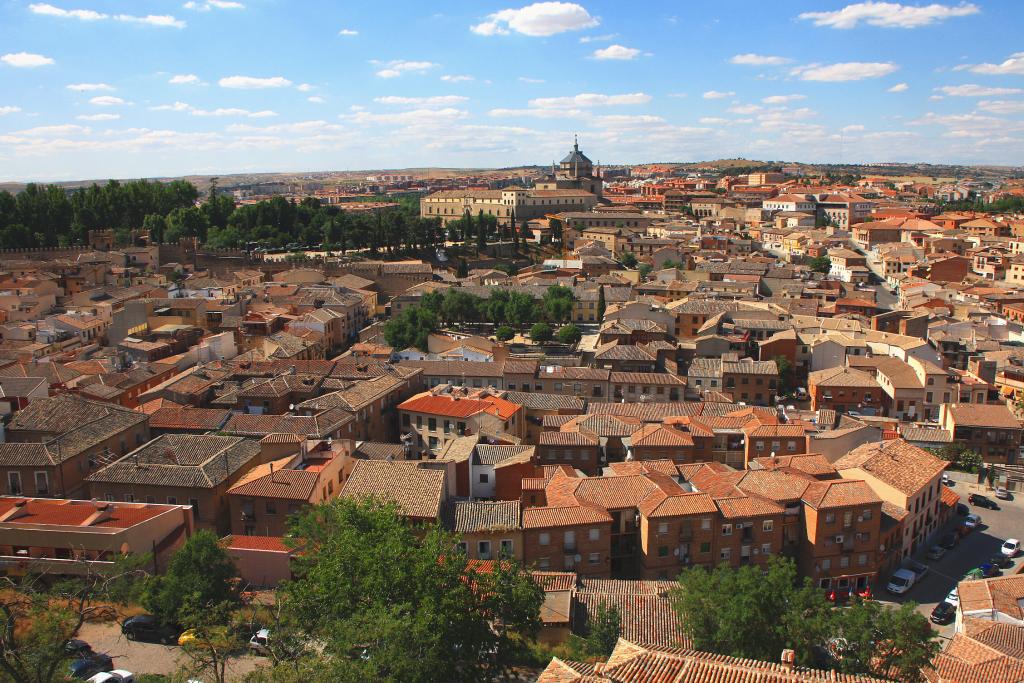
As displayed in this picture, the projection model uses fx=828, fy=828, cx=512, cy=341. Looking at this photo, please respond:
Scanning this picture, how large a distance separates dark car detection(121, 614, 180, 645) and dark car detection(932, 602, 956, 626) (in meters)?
13.8

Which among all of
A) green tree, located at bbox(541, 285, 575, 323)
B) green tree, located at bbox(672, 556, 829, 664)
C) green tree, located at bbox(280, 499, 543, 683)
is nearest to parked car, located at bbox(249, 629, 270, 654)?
green tree, located at bbox(280, 499, 543, 683)

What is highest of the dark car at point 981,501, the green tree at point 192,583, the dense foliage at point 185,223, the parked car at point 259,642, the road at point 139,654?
the dense foliage at point 185,223

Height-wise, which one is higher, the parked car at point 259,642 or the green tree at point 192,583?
the green tree at point 192,583

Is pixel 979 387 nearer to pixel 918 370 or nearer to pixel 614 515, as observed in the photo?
pixel 918 370

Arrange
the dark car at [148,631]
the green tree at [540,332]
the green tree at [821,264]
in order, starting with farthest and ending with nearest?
the green tree at [821,264], the green tree at [540,332], the dark car at [148,631]

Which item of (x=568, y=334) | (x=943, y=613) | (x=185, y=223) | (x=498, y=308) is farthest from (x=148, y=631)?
(x=185, y=223)

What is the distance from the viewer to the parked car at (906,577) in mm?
17109

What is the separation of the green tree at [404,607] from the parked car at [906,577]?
30.1ft

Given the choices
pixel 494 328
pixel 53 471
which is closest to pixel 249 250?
pixel 494 328

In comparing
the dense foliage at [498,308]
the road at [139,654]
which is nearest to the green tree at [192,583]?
the road at [139,654]

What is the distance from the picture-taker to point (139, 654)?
11.9 metres

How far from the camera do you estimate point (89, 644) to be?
12.0m

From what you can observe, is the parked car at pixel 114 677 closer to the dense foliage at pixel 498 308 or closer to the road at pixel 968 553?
the road at pixel 968 553

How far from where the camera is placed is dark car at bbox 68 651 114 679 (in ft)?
36.1
